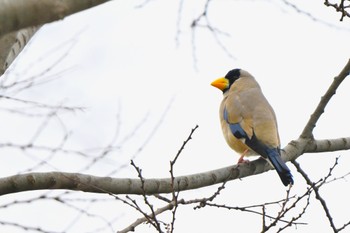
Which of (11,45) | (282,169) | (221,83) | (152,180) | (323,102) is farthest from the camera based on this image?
(221,83)

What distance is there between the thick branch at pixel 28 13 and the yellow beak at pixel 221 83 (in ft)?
16.8

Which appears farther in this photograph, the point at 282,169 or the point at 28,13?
the point at 282,169

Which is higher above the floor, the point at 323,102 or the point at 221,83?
the point at 221,83

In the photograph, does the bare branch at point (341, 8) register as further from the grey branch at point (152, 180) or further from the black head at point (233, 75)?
the black head at point (233, 75)

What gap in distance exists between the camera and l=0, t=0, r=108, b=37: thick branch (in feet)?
5.23

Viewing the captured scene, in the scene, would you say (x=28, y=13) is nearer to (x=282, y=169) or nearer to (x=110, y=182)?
(x=110, y=182)

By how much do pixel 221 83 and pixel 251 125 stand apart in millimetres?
1252

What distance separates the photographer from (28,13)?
1.62m

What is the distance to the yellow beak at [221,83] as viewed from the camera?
6.77 meters

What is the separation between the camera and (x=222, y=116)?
600 cm

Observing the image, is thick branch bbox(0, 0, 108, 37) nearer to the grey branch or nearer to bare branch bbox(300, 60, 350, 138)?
the grey branch

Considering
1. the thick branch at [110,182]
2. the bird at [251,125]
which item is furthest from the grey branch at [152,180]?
the bird at [251,125]

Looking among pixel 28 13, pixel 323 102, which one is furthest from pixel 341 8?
pixel 28 13

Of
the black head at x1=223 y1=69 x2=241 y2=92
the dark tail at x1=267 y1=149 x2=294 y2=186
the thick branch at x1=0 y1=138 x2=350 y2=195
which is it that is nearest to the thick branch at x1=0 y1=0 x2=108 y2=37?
the thick branch at x1=0 y1=138 x2=350 y2=195
